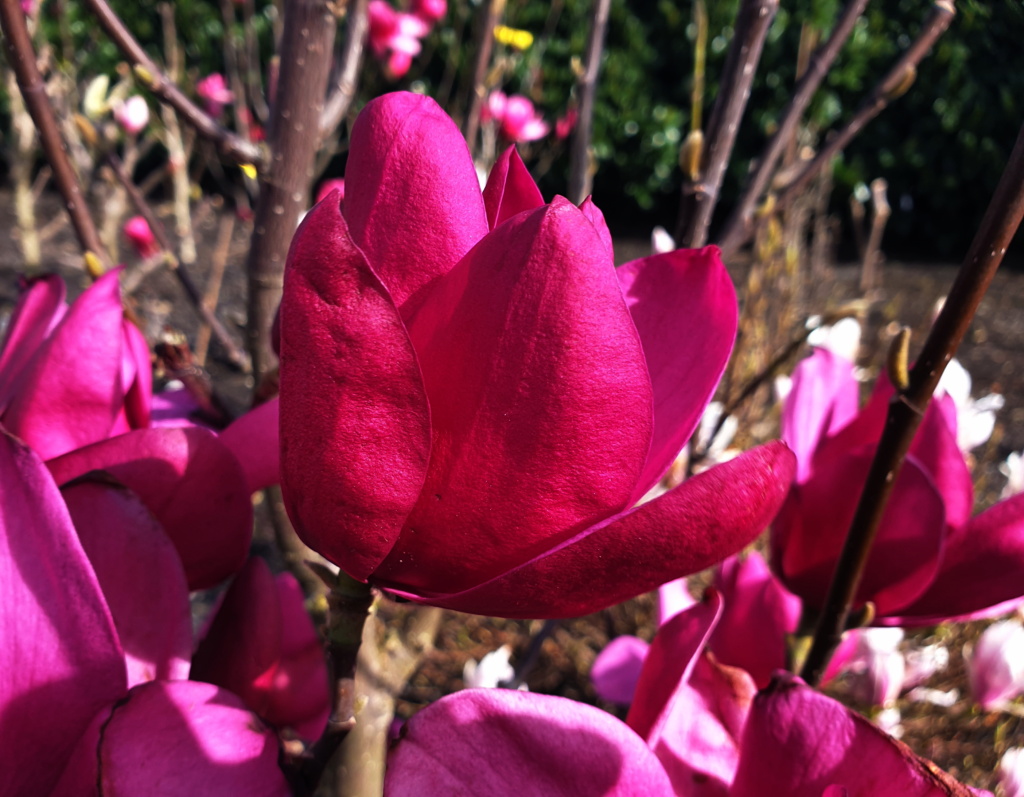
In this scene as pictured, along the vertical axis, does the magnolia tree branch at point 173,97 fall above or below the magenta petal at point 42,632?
above

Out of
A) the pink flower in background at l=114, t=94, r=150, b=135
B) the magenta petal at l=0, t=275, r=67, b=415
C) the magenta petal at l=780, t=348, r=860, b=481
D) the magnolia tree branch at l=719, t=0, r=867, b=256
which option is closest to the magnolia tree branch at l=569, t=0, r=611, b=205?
the magnolia tree branch at l=719, t=0, r=867, b=256

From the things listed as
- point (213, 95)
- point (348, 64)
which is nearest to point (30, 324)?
point (348, 64)

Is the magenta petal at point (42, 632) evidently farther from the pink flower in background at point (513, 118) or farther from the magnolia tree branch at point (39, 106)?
the pink flower in background at point (513, 118)

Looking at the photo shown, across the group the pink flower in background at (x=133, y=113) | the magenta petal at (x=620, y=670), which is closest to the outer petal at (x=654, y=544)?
the magenta petal at (x=620, y=670)

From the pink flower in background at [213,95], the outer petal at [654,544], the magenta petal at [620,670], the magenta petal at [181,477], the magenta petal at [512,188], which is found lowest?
the pink flower in background at [213,95]

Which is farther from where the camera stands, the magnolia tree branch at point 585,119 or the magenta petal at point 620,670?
the magnolia tree branch at point 585,119

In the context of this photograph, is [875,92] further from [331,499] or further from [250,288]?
[331,499]

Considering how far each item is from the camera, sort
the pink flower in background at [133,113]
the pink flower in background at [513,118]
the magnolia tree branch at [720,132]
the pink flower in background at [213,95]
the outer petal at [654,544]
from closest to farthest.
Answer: the outer petal at [654,544]
the magnolia tree branch at [720,132]
the pink flower in background at [133,113]
the pink flower in background at [513,118]
the pink flower in background at [213,95]

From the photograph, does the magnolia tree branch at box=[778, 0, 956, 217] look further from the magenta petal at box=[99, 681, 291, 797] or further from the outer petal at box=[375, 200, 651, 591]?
the magenta petal at box=[99, 681, 291, 797]
